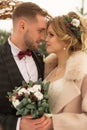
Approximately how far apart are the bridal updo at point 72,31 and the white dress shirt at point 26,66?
399 millimetres

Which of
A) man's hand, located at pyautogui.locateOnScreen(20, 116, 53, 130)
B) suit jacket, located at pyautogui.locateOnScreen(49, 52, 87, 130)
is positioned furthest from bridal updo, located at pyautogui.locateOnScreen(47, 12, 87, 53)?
man's hand, located at pyautogui.locateOnScreen(20, 116, 53, 130)

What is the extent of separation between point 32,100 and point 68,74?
1.03 feet

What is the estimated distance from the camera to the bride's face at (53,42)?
2523mm

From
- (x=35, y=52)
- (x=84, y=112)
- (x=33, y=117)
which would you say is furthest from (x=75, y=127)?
(x=35, y=52)

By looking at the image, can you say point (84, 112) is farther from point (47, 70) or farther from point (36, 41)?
point (36, 41)

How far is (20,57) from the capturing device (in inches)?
109

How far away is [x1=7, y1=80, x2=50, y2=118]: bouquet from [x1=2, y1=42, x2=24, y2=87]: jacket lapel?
31 centimetres

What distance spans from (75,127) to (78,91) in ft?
0.78

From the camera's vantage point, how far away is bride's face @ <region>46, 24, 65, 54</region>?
2523 millimetres

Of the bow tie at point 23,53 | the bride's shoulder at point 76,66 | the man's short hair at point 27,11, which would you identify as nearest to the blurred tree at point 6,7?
the man's short hair at point 27,11

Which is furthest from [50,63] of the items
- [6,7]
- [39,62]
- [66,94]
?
[6,7]

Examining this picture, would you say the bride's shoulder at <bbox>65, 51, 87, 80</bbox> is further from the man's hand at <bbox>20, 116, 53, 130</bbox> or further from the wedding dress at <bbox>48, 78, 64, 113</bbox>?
the man's hand at <bbox>20, 116, 53, 130</bbox>

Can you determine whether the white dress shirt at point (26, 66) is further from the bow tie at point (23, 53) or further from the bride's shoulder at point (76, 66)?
the bride's shoulder at point (76, 66)

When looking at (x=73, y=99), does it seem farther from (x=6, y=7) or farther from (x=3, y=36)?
(x=3, y=36)
